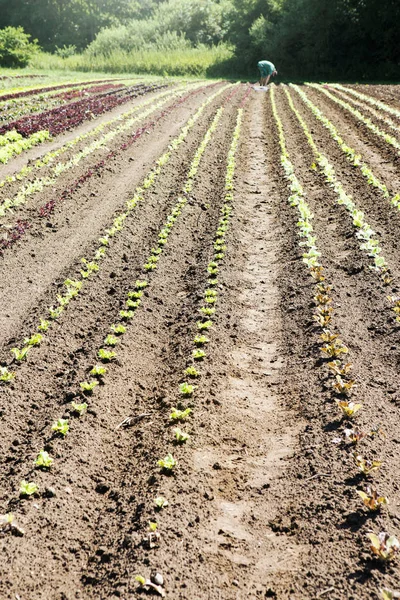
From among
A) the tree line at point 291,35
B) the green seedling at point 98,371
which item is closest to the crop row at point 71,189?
the green seedling at point 98,371

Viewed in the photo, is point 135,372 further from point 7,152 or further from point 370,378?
point 7,152

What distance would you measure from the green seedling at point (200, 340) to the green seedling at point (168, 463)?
1848 millimetres

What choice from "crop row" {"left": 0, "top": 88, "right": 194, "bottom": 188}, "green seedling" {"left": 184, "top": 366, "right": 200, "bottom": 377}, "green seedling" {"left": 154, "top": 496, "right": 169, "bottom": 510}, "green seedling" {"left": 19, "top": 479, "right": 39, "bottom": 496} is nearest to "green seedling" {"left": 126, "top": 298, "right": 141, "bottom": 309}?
"green seedling" {"left": 184, "top": 366, "right": 200, "bottom": 377}

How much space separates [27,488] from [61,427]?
682mm

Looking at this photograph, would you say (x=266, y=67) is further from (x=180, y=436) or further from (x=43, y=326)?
(x=180, y=436)

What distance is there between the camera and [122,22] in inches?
2689

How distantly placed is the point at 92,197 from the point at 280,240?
4.49m

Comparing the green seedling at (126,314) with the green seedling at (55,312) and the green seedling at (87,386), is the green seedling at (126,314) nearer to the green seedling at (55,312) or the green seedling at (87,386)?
the green seedling at (55,312)

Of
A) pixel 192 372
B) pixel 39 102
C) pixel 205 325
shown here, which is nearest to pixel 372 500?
pixel 192 372

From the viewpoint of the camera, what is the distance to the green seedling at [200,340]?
232 inches

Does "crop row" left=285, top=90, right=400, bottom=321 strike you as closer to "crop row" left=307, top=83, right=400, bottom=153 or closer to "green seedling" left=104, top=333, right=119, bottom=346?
"crop row" left=307, top=83, right=400, bottom=153

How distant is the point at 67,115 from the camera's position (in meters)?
18.8

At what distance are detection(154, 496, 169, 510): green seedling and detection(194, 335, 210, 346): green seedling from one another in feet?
7.47

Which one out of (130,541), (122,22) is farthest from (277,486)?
(122,22)
